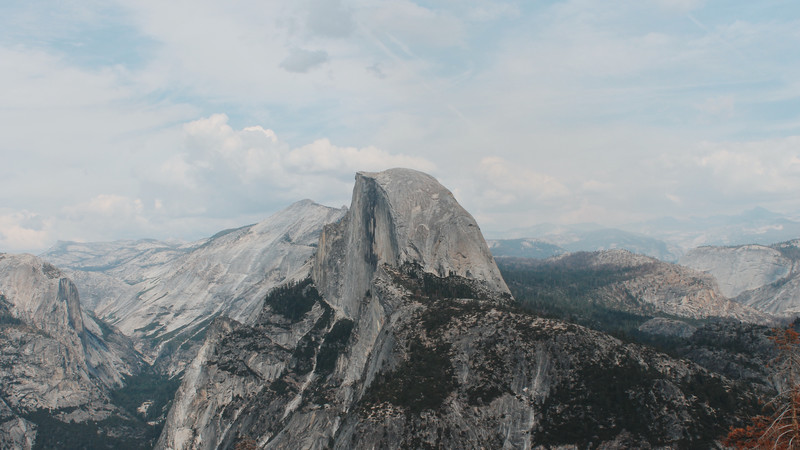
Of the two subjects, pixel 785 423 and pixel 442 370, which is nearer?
pixel 785 423

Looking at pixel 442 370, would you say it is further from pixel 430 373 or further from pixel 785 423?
pixel 785 423

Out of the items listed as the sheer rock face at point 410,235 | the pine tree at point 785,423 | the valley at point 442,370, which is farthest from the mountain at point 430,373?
the pine tree at point 785,423

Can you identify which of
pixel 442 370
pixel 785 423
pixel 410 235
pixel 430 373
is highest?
pixel 410 235

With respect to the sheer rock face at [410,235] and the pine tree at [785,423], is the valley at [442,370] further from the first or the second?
the pine tree at [785,423]

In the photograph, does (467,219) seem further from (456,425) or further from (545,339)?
(456,425)

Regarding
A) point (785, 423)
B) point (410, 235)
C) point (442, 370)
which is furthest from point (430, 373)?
point (785, 423)

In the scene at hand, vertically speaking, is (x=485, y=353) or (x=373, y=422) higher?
(x=485, y=353)

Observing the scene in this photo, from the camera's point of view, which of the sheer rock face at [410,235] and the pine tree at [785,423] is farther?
the sheer rock face at [410,235]

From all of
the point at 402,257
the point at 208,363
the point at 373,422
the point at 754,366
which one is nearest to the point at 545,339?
the point at 373,422
